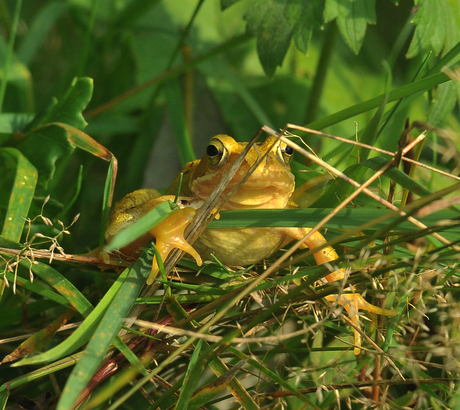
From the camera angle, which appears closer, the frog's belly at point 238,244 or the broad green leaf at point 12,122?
the frog's belly at point 238,244

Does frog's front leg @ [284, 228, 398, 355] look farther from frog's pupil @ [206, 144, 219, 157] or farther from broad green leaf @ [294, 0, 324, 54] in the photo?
broad green leaf @ [294, 0, 324, 54]

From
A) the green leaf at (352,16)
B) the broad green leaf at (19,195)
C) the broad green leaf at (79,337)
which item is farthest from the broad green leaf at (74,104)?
the green leaf at (352,16)

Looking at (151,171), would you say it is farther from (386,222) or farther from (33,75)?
(386,222)

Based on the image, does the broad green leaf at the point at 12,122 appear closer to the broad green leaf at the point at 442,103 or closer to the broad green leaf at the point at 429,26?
the broad green leaf at the point at 429,26

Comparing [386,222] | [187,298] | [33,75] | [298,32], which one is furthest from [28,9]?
[386,222]

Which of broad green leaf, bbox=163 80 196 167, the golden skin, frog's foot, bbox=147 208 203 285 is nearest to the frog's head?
the golden skin
